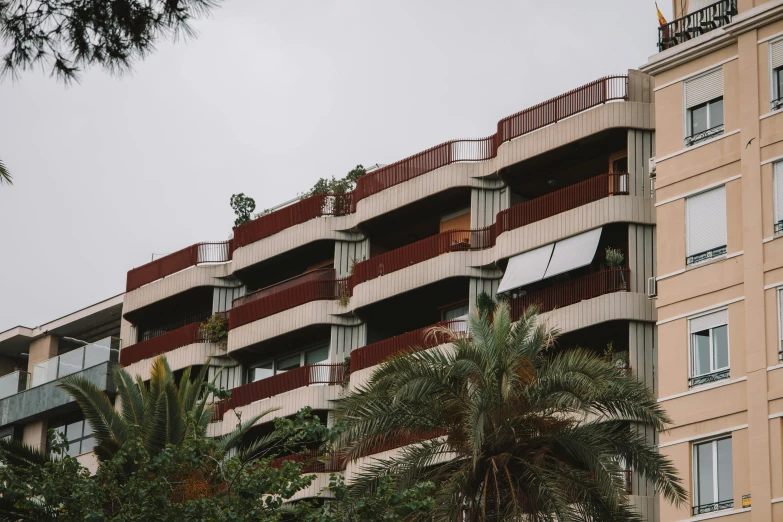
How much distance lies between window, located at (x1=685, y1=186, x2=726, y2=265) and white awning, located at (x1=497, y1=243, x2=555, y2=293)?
5510 mm

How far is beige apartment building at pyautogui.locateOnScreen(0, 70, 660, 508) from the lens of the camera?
150 ft

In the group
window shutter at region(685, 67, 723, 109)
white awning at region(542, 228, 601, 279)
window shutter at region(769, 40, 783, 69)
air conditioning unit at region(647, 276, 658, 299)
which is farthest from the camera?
white awning at region(542, 228, 601, 279)

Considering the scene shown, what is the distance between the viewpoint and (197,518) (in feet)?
102

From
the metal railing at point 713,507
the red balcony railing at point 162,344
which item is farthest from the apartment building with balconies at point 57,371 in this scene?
the metal railing at point 713,507

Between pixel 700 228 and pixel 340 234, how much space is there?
1562 centimetres

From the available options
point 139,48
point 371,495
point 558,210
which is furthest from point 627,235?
point 139,48

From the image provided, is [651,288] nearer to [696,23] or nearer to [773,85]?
[773,85]

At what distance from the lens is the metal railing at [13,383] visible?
208ft

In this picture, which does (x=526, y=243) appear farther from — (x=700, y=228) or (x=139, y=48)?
(x=139, y=48)

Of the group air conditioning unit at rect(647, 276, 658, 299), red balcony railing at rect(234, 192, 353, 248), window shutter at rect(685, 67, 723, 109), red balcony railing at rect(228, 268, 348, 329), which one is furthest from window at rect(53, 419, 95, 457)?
window shutter at rect(685, 67, 723, 109)

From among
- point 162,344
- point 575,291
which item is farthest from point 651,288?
point 162,344

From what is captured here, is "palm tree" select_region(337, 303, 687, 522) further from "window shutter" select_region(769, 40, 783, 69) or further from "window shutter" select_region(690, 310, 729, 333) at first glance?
"window shutter" select_region(769, 40, 783, 69)

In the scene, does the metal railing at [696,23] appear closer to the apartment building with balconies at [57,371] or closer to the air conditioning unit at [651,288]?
the air conditioning unit at [651,288]

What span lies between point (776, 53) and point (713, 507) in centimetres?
1075
